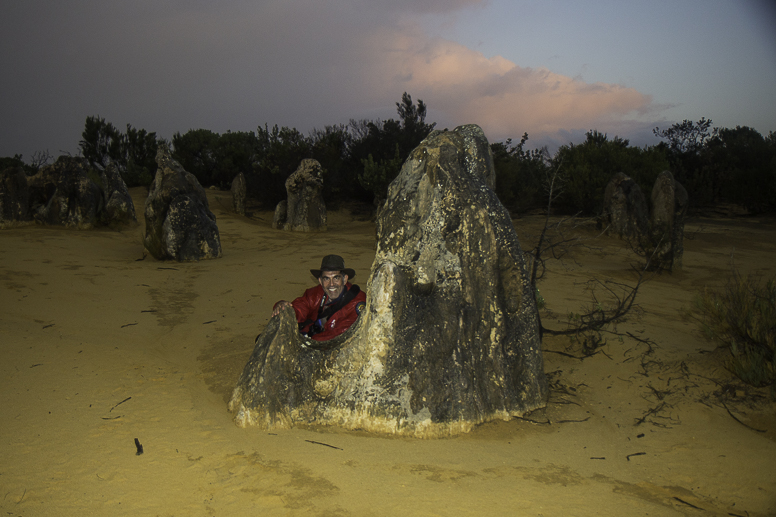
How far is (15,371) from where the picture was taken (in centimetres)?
409

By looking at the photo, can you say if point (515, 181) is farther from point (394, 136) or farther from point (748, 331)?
point (748, 331)

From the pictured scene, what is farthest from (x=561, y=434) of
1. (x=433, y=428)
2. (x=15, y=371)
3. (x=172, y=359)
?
(x=15, y=371)

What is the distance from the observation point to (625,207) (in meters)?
14.1

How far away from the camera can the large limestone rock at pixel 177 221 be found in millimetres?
10055

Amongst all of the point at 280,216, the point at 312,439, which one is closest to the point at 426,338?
the point at 312,439

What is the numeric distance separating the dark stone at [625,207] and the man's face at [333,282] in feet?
35.9

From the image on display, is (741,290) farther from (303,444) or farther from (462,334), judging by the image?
(303,444)

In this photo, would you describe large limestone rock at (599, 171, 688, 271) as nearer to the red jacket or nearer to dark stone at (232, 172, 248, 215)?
the red jacket

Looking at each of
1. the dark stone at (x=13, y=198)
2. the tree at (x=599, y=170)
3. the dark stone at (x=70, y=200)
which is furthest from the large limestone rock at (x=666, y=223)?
the dark stone at (x=13, y=198)

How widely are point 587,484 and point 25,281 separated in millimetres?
7504

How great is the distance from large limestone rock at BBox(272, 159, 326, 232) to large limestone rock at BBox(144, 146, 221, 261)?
5.28 metres

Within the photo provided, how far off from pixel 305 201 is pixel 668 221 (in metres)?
9.89

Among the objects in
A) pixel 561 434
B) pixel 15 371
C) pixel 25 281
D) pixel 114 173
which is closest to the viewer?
pixel 561 434

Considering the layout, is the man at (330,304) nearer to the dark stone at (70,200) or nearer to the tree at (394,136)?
the dark stone at (70,200)
